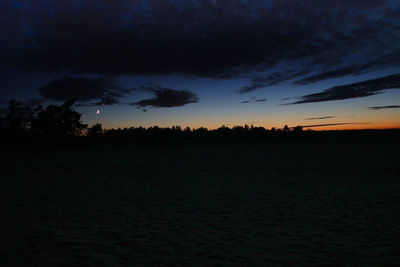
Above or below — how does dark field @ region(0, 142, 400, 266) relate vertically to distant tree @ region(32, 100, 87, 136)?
below

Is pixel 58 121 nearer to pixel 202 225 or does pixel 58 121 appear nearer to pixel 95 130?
pixel 95 130

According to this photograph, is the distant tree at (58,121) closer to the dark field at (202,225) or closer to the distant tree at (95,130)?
the distant tree at (95,130)

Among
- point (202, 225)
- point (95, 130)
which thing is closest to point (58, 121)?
point (95, 130)

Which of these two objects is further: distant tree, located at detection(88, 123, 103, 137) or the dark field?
distant tree, located at detection(88, 123, 103, 137)

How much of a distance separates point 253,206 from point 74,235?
5367 millimetres

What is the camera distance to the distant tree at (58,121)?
2491 inches

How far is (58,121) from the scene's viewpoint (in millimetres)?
65938

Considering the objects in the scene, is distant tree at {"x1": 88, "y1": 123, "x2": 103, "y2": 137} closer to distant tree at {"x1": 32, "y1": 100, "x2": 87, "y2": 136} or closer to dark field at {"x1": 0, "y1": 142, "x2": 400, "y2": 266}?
distant tree at {"x1": 32, "y1": 100, "x2": 87, "y2": 136}

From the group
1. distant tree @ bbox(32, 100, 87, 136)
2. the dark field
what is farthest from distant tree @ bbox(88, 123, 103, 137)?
the dark field

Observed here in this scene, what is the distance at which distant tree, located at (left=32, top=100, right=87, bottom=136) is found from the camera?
63281 mm

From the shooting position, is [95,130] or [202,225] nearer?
[202,225]

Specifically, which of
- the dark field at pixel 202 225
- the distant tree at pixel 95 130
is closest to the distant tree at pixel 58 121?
the distant tree at pixel 95 130

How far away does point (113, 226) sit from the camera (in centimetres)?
720

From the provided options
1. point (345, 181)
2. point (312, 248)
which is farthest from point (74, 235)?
point (345, 181)
